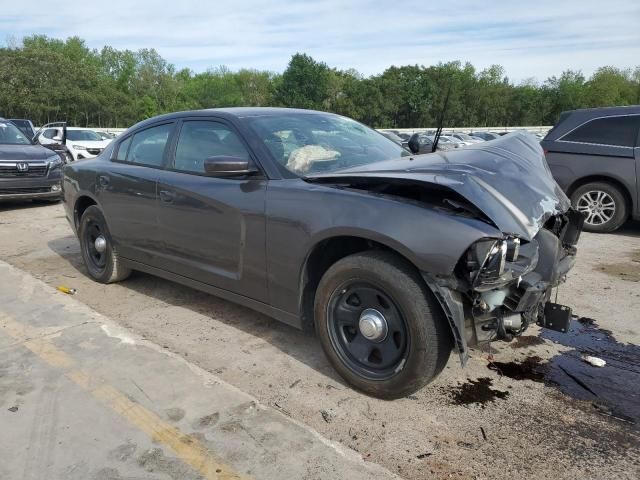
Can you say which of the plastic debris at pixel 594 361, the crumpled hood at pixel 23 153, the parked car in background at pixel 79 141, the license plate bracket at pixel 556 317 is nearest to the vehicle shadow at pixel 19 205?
the crumpled hood at pixel 23 153

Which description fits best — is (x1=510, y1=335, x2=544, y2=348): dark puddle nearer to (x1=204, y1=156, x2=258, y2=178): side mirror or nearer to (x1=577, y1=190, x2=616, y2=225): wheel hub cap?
(x1=204, y1=156, x2=258, y2=178): side mirror

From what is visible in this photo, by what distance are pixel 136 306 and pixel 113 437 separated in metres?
2.03

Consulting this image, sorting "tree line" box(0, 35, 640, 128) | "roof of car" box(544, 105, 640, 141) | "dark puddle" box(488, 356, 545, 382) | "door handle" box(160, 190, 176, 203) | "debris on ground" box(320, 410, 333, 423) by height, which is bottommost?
"debris on ground" box(320, 410, 333, 423)

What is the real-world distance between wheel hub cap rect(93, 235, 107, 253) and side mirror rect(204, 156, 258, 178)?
2.16 metres

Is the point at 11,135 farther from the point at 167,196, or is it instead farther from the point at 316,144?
the point at 316,144

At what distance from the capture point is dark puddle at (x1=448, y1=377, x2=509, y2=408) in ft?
9.39

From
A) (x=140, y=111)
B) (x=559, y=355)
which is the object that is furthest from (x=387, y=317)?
(x=140, y=111)

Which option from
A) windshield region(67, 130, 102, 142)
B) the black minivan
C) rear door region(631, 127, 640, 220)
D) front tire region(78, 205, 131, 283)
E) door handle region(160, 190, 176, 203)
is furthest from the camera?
windshield region(67, 130, 102, 142)

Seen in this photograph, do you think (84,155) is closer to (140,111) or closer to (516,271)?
(516,271)

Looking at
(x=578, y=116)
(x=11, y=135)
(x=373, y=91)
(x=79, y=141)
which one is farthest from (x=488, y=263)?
(x=373, y=91)

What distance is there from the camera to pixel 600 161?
7.04 metres

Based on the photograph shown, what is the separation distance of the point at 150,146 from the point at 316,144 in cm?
163

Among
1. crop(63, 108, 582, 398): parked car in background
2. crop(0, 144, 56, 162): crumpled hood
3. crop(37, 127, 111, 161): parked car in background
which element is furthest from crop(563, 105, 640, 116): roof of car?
crop(37, 127, 111, 161): parked car in background

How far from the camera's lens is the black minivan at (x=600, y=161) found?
6891 millimetres
